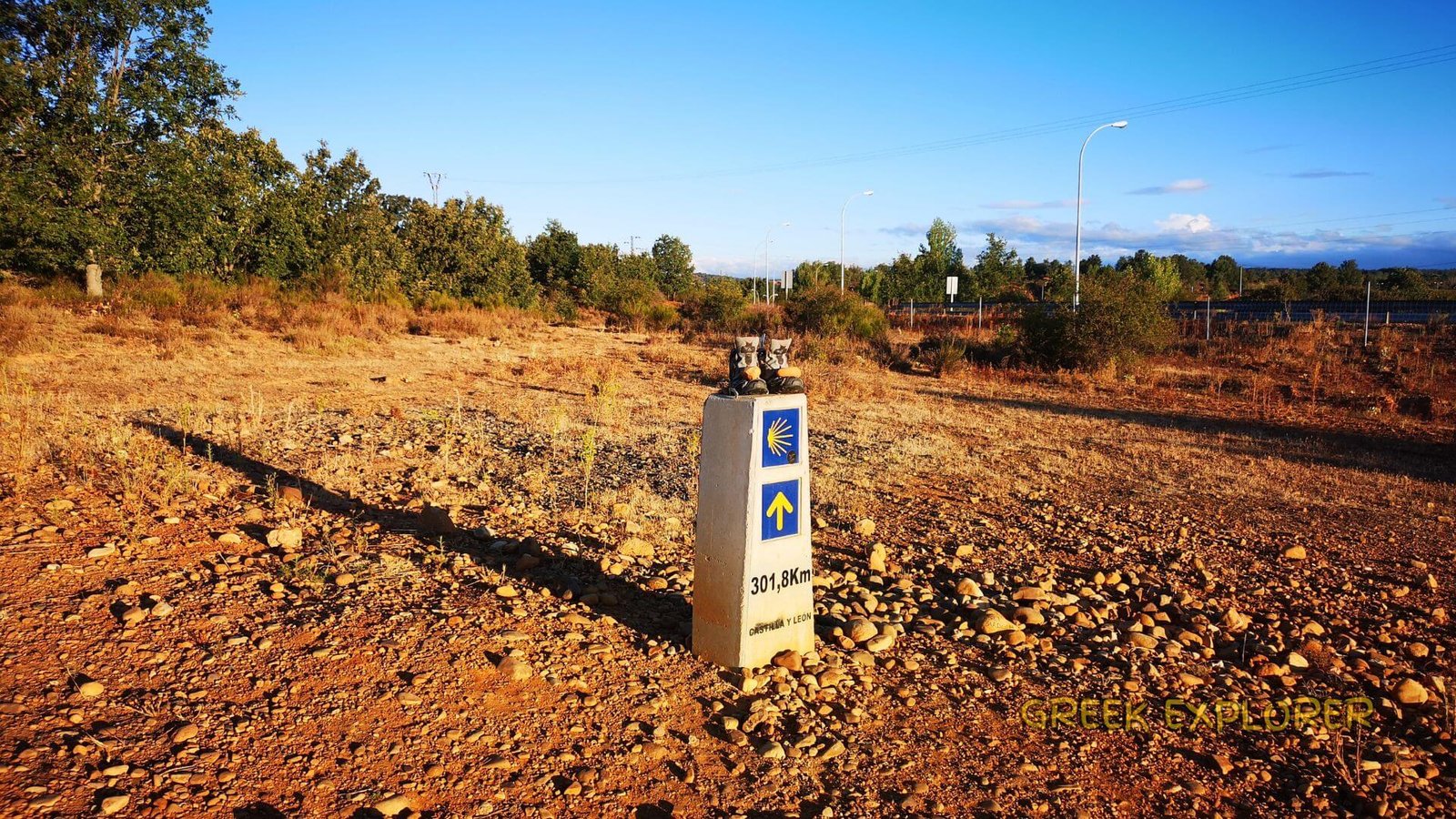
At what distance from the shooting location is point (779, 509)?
13.3 feet

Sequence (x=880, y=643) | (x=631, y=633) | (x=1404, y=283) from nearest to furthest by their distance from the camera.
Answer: (x=631, y=633), (x=880, y=643), (x=1404, y=283)

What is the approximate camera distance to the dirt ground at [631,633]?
315 centimetres

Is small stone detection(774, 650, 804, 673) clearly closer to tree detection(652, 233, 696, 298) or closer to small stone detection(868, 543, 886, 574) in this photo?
small stone detection(868, 543, 886, 574)

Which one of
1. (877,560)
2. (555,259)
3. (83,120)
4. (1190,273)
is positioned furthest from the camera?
(1190,273)

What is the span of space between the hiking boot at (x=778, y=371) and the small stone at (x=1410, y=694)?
3611 mm

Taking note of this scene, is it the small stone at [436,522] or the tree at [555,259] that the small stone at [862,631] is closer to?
the small stone at [436,522]

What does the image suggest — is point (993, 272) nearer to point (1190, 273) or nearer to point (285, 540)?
point (1190, 273)

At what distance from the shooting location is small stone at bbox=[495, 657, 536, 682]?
3846 millimetres

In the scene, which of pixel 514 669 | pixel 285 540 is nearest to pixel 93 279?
pixel 285 540

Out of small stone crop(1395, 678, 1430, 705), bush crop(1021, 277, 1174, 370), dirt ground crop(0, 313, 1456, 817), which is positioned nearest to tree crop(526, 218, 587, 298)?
bush crop(1021, 277, 1174, 370)

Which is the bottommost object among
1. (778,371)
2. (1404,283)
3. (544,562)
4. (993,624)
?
(993,624)

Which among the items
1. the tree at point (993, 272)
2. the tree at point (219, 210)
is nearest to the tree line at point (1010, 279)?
the tree at point (993, 272)

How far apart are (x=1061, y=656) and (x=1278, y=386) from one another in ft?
59.5

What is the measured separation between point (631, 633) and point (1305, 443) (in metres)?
12.5
